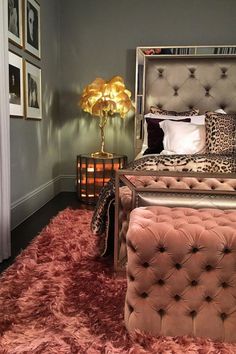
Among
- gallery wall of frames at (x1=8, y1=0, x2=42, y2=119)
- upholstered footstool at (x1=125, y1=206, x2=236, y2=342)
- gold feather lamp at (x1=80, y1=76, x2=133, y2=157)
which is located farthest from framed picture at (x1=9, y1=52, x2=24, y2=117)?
upholstered footstool at (x1=125, y1=206, x2=236, y2=342)

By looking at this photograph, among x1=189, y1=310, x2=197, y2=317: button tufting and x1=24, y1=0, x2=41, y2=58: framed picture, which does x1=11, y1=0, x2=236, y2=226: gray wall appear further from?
x1=189, y1=310, x2=197, y2=317: button tufting

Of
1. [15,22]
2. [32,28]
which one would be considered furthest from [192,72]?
[15,22]

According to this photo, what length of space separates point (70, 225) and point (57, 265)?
0.76 meters

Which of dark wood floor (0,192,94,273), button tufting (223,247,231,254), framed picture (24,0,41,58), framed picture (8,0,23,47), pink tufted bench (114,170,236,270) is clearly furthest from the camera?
framed picture (24,0,41,58)

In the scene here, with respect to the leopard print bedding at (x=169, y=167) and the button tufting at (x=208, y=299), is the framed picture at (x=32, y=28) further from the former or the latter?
the button tufting at (x=208, y=299)

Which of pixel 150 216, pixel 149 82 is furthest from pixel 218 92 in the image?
pixel 150 216

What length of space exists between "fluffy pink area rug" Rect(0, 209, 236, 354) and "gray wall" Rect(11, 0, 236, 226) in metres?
1.46

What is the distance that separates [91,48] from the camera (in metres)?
3.93

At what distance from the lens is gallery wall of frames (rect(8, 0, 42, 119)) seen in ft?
8.66

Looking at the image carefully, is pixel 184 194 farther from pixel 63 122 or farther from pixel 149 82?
pixel 63 122

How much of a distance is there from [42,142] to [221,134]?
6.20 ft

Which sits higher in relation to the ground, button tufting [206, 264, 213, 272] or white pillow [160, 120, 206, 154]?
white pillow [160, 120, 206, 154]

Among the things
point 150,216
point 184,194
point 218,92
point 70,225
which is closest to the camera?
point 150,216

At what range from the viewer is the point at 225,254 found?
1.21 m
